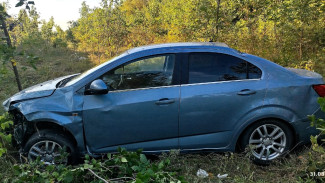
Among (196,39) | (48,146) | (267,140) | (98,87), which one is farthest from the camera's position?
(196,39)

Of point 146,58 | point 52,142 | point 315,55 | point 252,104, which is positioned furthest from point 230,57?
point 315,55

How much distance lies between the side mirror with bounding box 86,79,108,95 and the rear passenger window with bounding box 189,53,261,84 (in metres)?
1.04

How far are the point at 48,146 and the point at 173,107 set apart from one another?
63.2 inches

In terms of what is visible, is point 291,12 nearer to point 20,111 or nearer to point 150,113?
point 150,113

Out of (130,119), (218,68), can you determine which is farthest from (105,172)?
(218,68)

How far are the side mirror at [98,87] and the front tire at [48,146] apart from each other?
0.70 meters

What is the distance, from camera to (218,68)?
10.6ft

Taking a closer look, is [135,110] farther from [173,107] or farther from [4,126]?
[4,126]

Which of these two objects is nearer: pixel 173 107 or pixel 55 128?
pixel 173 107

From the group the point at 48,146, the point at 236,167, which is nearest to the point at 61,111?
the point at 48,146

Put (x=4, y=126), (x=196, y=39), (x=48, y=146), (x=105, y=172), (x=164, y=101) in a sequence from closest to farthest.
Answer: (x=105, y=172) → (x=4, y=126) → (x=164, y=101) → (x=48, y=146) → (x=196, y=39)

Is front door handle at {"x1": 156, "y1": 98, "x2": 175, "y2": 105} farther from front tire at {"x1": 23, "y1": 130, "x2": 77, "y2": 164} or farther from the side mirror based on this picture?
front tire at {"x1": 23, "y1": 130, "x2": 77, "y2": 164}
